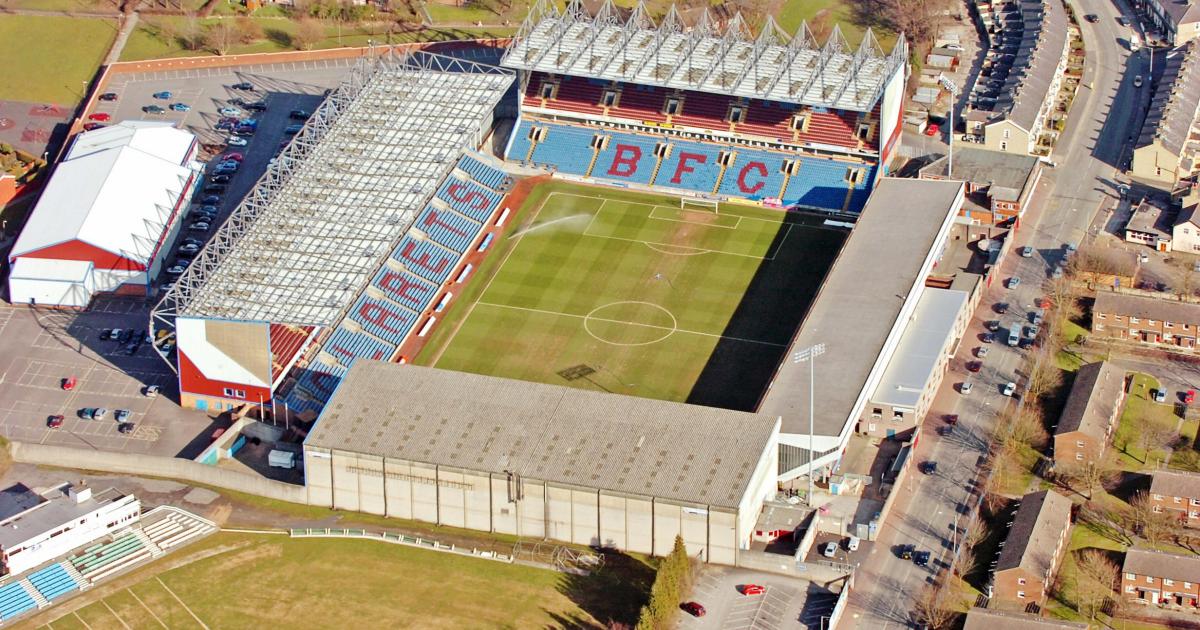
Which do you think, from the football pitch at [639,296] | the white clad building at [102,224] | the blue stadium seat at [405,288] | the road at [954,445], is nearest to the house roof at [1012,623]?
the road at [954,445]

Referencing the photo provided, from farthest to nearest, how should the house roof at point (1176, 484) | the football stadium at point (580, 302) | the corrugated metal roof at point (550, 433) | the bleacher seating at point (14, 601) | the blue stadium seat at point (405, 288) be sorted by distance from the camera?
the blue stadium seat at point (405, 288) → the house roof at point (1176, 484) → the football stadium at point (580, 302) → the corrugated metal roof at point (550, 433) → the bleacher seating at point (14, 601)

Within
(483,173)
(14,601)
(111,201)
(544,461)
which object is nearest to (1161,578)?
(544,461)

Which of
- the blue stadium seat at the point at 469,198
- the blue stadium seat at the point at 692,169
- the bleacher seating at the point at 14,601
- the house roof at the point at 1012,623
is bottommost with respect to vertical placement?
the bleacher seating at the point at 14,601

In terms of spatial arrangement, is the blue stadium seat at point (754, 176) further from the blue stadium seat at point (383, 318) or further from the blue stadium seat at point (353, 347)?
the blue stadium seat at point (353, 347)

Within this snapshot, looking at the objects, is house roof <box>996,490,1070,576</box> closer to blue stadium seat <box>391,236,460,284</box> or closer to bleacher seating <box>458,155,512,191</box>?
blue stadium seat <box>391,236,460,284</box>

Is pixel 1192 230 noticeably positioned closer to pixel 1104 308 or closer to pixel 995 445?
pixel 1104 308

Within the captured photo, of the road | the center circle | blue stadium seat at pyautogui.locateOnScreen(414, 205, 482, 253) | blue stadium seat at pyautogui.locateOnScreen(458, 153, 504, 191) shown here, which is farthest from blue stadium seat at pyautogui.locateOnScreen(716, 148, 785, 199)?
blue stadium seat at pyautogui.locateOnScreen(414, 205, 482, 253)
